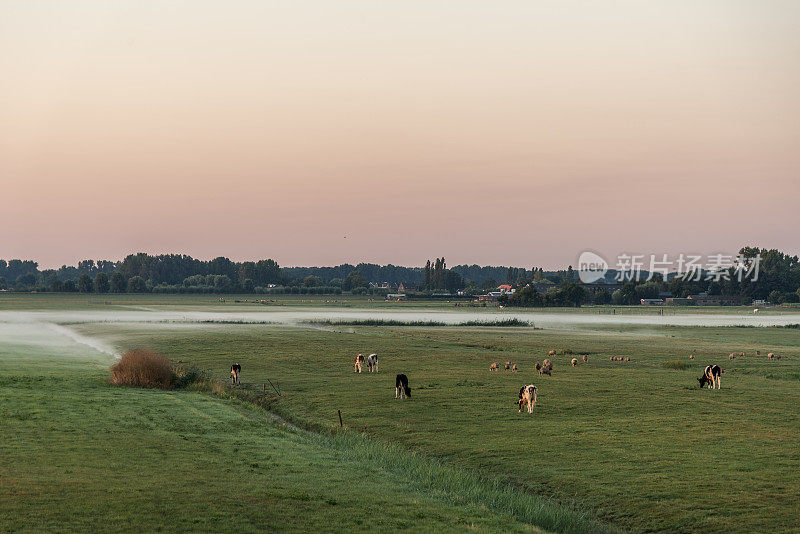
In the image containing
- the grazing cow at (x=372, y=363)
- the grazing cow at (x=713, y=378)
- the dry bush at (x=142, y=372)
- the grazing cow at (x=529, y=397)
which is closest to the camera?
the grazing cow at (x=529, y=397)

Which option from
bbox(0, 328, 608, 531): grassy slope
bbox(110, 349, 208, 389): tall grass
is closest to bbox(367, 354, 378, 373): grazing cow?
bbox(110, 349, 208, 389): tall grass

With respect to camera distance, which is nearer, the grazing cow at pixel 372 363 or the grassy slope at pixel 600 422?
the grassy slope at pixel 600 422

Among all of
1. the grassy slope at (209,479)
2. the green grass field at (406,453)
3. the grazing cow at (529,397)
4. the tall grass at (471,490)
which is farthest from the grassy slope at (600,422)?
the grassy slope at (209,479)

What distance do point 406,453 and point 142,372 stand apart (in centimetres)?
2263

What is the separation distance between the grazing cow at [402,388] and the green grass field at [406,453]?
747 mm

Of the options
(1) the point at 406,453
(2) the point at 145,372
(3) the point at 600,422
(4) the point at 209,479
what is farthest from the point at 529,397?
(2) the point at 145,372

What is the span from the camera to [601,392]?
44219 millimetres

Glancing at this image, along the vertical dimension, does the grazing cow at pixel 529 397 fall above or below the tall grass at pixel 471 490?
above

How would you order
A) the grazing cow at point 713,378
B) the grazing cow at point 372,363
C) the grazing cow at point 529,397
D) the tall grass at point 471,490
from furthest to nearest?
the grazing cow at point 372,363 < the grazing cow at point 713,378 < the grazing cow at point 529,397 < the tall grass at point 471,490

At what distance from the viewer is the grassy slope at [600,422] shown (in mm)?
23266

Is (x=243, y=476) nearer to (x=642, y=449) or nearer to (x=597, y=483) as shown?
(x=597, y=483)

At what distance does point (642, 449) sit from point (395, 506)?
12431 millimetres

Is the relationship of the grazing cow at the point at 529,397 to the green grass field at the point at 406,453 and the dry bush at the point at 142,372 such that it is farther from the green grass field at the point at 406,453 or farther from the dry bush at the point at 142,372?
the dry bush at the point at 142,372

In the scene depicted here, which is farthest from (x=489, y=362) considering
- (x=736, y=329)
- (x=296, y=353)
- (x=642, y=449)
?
(x=736, y=329)
